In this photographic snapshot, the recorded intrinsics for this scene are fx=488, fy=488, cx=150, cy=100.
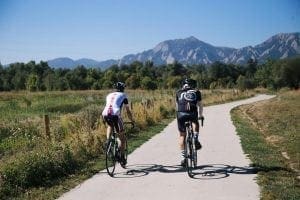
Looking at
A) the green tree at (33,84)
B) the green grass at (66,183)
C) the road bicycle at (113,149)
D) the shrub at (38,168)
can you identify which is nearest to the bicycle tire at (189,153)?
the road bicycle at (113,149)

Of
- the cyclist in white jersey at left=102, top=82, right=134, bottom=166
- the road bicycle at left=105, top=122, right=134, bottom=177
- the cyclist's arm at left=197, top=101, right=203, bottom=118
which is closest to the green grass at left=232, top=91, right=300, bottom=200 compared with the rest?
the cyclist's arm at left=197, top=101, right=203, bottom=118

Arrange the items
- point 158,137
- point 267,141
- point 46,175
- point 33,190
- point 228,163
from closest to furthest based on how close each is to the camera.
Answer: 1. point 33,190
2. point 46,175
3. point 228,163
4. point 267,141
5. point 158,137

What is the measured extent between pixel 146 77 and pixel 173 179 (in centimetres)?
8630

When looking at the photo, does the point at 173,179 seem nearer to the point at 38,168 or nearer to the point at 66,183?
the point at 66,183

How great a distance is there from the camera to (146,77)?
95.7 metres

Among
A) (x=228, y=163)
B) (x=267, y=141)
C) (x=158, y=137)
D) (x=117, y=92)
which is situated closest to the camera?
(x=117, y=92)

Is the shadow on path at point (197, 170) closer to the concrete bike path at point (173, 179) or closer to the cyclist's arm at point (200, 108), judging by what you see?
the concrete bike path at point (173, 179)

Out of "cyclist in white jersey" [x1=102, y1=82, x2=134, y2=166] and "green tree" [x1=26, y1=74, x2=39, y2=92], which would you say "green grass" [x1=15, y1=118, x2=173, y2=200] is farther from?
"green tree" [x1=26, y1=74, x2=39, y2=92]

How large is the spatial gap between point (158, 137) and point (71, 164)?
6775 millimetres

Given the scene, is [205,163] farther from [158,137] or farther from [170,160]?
[158,137]

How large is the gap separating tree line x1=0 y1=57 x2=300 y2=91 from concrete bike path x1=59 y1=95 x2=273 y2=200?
5541 centimetres

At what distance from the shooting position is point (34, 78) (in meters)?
104

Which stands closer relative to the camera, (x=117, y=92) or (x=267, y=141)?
(x=117, y=92)

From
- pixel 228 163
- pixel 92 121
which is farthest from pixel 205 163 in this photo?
pixel 92 121
